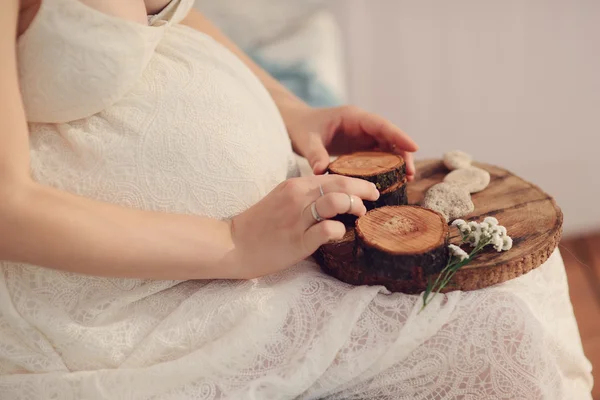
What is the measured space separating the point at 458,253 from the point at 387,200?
0.57 feet

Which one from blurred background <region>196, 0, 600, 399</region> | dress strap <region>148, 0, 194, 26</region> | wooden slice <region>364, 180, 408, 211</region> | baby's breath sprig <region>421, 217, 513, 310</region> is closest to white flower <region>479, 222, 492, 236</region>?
baby's breath sprig <region>421, 217, 513, 310</region>

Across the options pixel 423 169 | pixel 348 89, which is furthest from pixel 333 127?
pixel 348 89

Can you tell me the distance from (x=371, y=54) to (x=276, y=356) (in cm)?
197

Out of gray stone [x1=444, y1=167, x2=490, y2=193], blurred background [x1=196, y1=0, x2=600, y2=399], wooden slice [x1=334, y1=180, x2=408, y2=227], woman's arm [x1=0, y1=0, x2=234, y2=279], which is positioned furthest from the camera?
blurred background [x1=196, y1=0, x2=600, y2=399]

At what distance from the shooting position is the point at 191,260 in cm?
79

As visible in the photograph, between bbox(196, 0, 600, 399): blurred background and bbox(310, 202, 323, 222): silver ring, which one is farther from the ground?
bbox(310, 202, 323, 222): silver ring

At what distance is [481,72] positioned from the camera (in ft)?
8.24

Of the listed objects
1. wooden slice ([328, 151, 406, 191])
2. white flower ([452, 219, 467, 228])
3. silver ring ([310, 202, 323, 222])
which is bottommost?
white flower ([452, 219, 467, 228])

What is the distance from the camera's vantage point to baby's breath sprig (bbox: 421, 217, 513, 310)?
79 centimetres

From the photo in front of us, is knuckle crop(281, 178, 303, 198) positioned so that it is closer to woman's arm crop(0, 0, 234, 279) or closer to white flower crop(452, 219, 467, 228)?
woman's arm crop(0, 0, 234, 279)

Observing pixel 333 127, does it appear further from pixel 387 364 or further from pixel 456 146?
pixel 456 146

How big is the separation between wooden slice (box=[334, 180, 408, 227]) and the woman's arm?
19 cm

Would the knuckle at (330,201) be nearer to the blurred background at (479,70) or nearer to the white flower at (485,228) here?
the white flower at (485,228)

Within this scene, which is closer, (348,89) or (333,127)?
(333,127)
